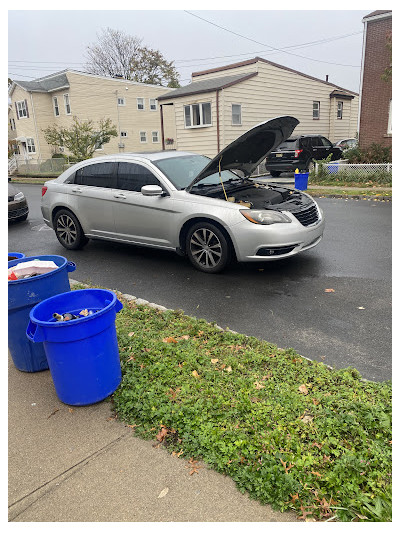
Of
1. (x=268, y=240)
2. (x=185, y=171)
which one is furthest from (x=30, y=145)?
(x=268, y=240)

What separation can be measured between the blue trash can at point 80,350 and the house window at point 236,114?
18872mm

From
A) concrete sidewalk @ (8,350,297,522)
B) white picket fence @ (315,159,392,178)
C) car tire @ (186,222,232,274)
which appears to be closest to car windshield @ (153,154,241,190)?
car tire @ (186,222,232,274)

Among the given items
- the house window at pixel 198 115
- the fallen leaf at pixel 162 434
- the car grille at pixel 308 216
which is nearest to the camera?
the fallen leaf at pixel 162 434

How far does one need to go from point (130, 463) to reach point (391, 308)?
3.29 metres

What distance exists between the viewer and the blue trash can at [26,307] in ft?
10.7

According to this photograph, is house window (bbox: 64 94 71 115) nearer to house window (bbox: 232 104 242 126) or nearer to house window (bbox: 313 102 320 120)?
house window (bbox: 232 104 242 126)

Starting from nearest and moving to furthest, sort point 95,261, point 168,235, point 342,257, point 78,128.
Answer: point 168,235 < point 342,257 < point 95,261 < point 78,128

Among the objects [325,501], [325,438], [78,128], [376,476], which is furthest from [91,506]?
[78,128]

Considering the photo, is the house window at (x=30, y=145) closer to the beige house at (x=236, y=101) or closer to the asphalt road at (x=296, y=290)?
the beige house at (x=236, y=101)

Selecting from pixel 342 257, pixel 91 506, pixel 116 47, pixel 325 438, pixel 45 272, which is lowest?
pixel 91 506

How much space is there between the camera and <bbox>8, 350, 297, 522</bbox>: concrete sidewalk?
212 centimetres

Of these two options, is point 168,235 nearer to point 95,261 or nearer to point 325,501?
point 95,261

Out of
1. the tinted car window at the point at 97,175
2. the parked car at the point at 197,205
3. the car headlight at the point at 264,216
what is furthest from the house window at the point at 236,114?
the car headlight at the point at 264,216

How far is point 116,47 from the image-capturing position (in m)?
49.6
